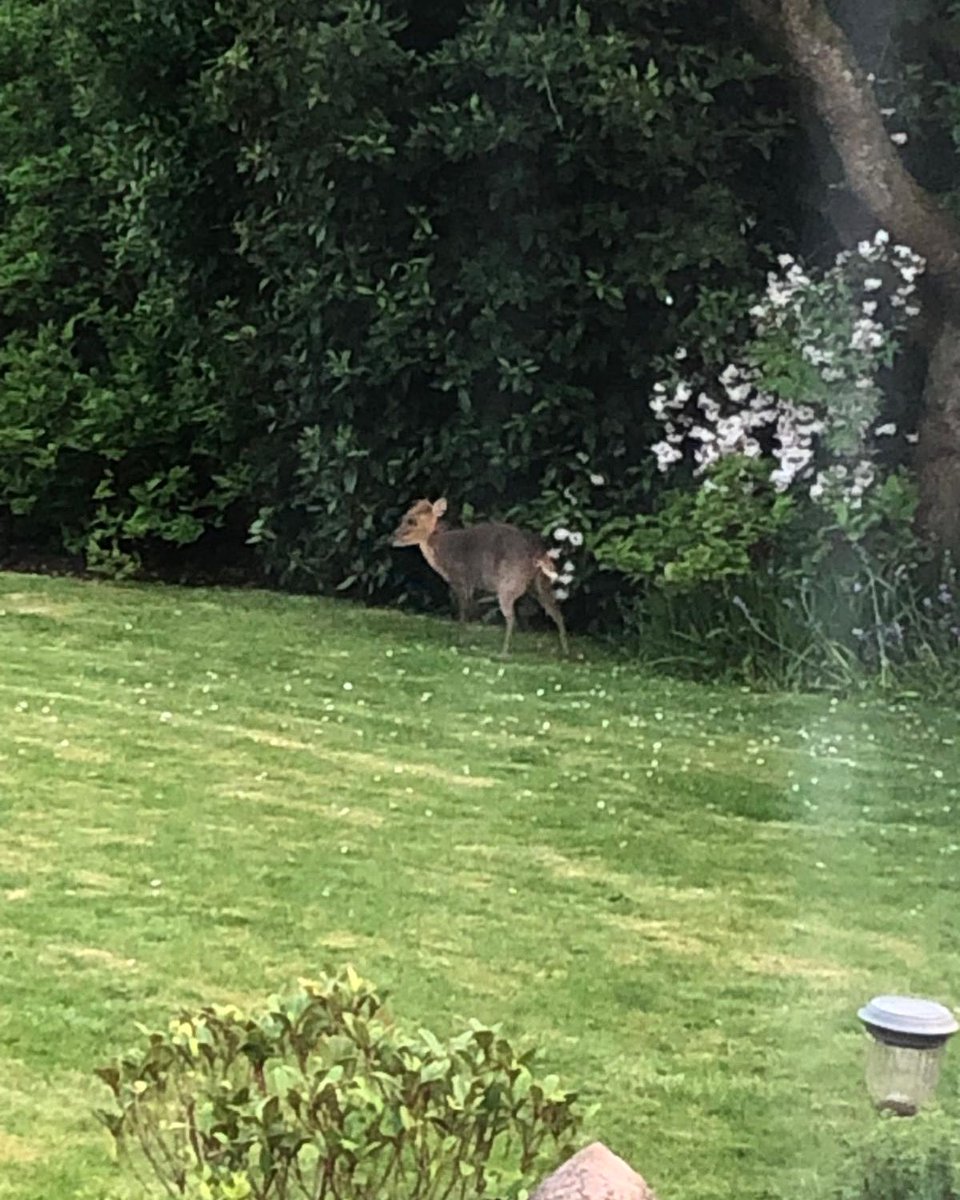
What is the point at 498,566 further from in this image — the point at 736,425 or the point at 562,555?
the point at 736,425

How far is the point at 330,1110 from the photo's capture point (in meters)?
1.24

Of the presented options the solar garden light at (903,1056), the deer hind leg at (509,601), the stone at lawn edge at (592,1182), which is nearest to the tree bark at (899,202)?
the deer hind leg at (509,601)

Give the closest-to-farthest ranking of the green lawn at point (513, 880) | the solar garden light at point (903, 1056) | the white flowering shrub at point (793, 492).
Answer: the solar garden light at point (903, 1056)
the green lawn at point (513, 880)
the white flowering shrub at point (793, 492)

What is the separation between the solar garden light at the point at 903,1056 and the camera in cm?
140

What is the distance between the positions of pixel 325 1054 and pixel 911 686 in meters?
1.43

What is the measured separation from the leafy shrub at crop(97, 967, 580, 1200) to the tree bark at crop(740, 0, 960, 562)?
1701 millimetres

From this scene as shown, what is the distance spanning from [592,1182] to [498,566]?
209 cm

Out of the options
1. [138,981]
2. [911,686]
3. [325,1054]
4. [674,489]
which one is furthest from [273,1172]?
[674,489]

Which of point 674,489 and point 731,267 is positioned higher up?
point 731,267

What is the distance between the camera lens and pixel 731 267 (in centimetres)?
317

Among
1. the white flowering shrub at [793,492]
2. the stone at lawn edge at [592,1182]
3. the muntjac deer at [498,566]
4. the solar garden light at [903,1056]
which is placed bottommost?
the stone at lawn edge at [592,1182]

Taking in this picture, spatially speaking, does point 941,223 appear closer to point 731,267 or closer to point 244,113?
point 731,267

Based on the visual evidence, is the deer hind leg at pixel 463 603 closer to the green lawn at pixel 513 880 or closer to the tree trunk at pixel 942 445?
the green lawn at pixel 513 880

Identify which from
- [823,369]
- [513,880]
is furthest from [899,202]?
[513,880]
